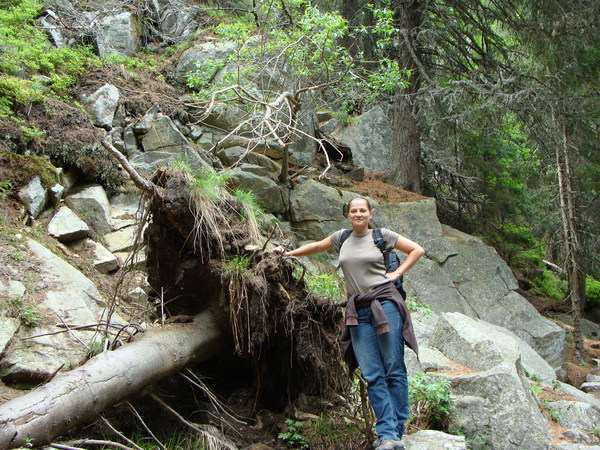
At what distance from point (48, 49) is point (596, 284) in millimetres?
18785

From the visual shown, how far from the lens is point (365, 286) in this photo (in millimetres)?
4199

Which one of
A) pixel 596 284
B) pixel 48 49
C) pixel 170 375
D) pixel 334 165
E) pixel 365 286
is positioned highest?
pixel 48 49

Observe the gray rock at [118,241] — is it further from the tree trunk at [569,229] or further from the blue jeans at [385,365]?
the tree trunk at [569,229]

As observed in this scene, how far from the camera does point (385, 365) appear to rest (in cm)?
414

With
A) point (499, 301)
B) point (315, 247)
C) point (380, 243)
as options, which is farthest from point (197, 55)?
point (380, 243)

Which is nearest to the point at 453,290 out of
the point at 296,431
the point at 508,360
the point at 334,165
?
the point at 334,165

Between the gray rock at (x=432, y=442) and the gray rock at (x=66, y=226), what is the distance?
624 cm

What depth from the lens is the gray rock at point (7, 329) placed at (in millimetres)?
5469

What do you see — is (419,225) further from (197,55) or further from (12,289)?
(12,289)

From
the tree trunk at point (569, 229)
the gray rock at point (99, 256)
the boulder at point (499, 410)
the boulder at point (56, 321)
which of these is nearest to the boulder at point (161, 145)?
the gray rock at point (99, 256)

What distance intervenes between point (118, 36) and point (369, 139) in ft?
23.3

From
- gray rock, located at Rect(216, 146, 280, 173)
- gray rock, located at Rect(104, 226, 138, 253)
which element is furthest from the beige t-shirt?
gray rock, located at Rect(216, 146, 280, 173)

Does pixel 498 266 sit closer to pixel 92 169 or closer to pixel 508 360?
pixel 508 360

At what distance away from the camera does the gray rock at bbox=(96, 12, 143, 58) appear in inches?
506
